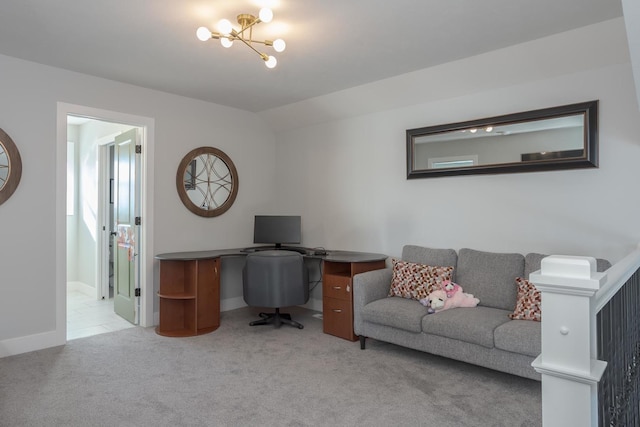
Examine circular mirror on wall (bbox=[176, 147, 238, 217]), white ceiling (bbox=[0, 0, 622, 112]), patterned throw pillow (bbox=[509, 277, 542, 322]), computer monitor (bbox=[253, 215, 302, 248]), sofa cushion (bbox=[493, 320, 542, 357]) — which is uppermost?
white ceiling (bbox=[0, 0, 622, 112])

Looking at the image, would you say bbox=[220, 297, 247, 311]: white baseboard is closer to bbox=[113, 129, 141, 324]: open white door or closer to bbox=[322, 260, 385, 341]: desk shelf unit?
bbox=[113, 129, 141, 324]: open white door

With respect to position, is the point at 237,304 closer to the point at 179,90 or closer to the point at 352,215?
the point at 352,215

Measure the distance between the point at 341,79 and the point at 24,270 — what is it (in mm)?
3328

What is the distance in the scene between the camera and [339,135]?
189 inches

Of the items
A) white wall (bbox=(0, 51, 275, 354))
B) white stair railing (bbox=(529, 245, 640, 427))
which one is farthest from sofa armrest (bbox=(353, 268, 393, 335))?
white stair railing (bbox=(529, 245, 640, 427))

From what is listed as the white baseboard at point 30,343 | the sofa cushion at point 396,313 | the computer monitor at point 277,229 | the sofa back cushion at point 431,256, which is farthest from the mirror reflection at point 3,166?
the sofa back cushion at point 431,256

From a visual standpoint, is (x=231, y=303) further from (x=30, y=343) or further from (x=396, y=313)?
(x=396, y=313)

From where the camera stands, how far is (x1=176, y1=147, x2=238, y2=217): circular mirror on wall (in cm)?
458

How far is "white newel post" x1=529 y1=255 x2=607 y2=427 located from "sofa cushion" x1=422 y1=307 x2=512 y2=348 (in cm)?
187

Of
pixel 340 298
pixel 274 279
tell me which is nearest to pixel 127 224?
pixel 274 279

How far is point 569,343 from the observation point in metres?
1.01

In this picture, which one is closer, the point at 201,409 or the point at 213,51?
the point at 201,409

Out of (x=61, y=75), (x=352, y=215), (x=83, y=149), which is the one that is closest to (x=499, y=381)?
(x=352, y=215)

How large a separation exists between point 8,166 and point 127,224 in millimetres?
1323
